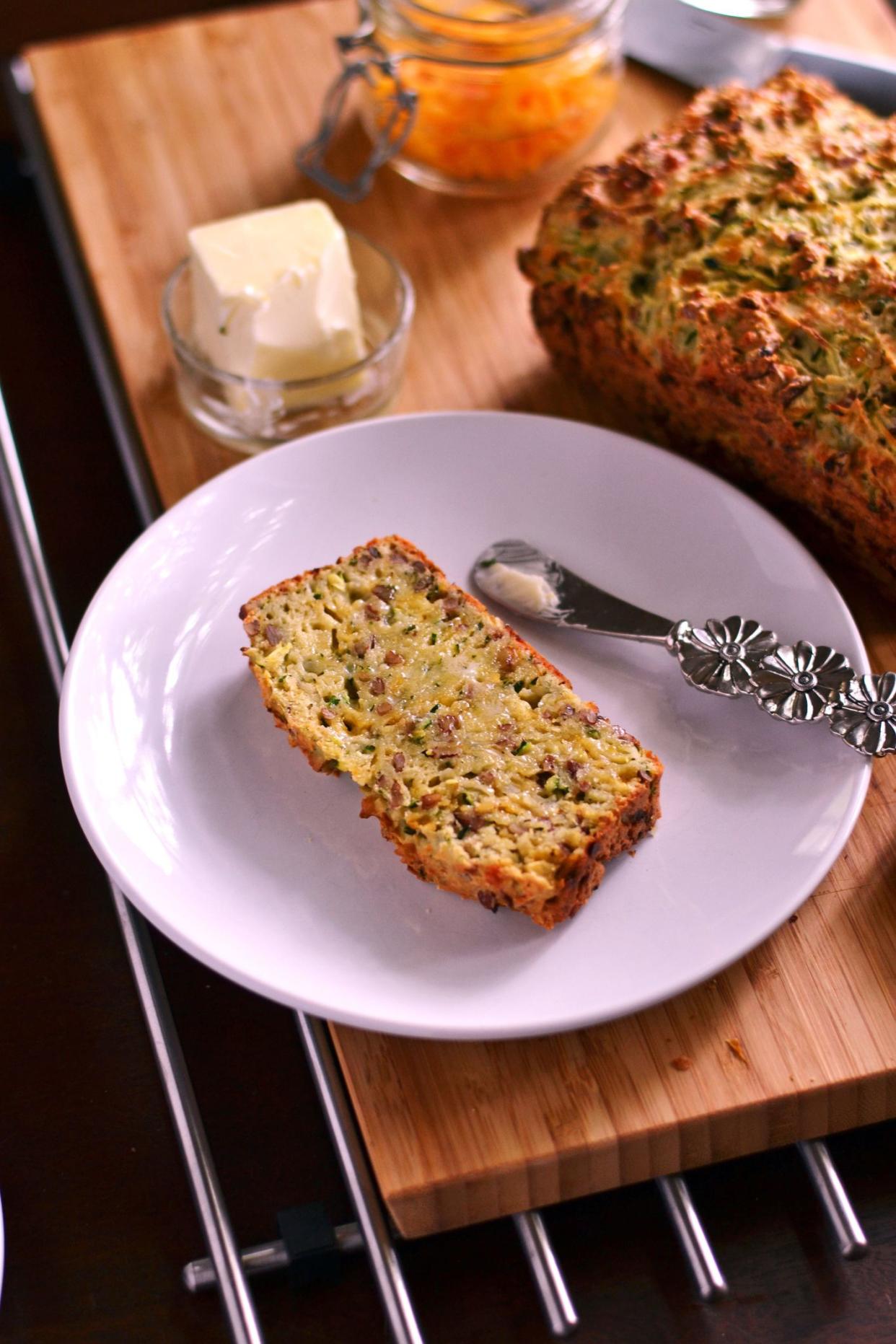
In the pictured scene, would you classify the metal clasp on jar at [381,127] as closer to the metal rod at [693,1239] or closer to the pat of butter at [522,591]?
the pat of butter at [522,591]

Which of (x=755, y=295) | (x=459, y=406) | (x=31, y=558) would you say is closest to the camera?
(x=755, y=295)

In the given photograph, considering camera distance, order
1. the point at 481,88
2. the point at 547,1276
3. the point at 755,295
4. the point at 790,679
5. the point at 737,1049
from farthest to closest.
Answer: the point at 481,88, the point at 755,295, the point at 790,679, the point at 737,1049, the point at 547,1276

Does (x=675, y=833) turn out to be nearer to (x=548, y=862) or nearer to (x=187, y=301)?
(x=548, y=862)

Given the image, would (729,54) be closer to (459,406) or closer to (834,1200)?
(459,406)

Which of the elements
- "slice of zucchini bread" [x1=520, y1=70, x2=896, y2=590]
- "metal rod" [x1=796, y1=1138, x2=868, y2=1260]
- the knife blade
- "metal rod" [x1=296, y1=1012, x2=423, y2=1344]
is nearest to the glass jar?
the knife blade

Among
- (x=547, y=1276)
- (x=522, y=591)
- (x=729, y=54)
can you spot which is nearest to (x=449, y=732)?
(x=522, y=591)

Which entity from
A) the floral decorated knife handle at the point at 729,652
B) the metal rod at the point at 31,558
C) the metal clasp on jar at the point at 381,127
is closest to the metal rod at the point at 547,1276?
the floral decorated knife handle at the point at 729,652

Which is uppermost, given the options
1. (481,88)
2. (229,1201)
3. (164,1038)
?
(481,88)
